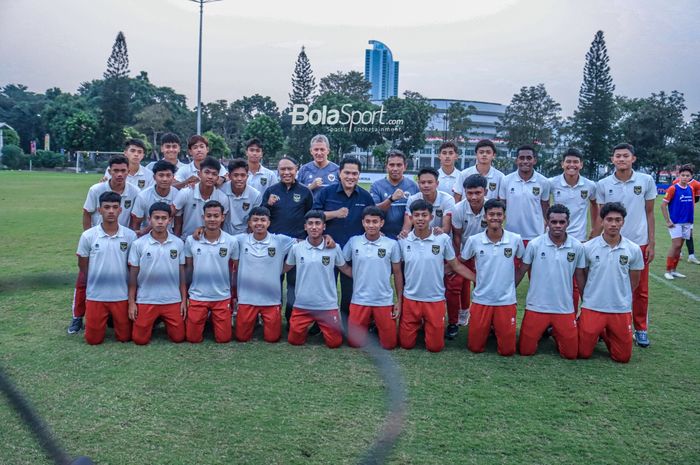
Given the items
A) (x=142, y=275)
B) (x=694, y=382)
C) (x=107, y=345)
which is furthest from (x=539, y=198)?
(x=107, y=345)

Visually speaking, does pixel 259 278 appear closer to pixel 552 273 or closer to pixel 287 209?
pixel 287 209

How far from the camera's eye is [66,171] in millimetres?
47406

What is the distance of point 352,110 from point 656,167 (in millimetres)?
24669

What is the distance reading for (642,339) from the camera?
4863 mm

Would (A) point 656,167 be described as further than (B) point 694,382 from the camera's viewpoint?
Yes

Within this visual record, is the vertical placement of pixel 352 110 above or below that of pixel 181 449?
above

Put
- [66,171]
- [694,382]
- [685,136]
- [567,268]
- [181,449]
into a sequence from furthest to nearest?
[66,171] → [685,136] → [567,268] → [694,382] → [181,449]

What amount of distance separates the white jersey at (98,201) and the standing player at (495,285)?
3116 mm

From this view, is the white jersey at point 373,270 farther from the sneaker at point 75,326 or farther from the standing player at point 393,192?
the sneaker at point 75,326

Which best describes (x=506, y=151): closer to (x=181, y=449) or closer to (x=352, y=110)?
(x=352, y=110)

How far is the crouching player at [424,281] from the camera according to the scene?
15.2ft

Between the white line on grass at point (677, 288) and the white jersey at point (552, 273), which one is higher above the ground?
the white jersey at point (552, 273)

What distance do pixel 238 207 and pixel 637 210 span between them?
11.7ft

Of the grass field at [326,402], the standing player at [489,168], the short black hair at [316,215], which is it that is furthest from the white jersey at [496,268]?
the short black hair at [316,215]
